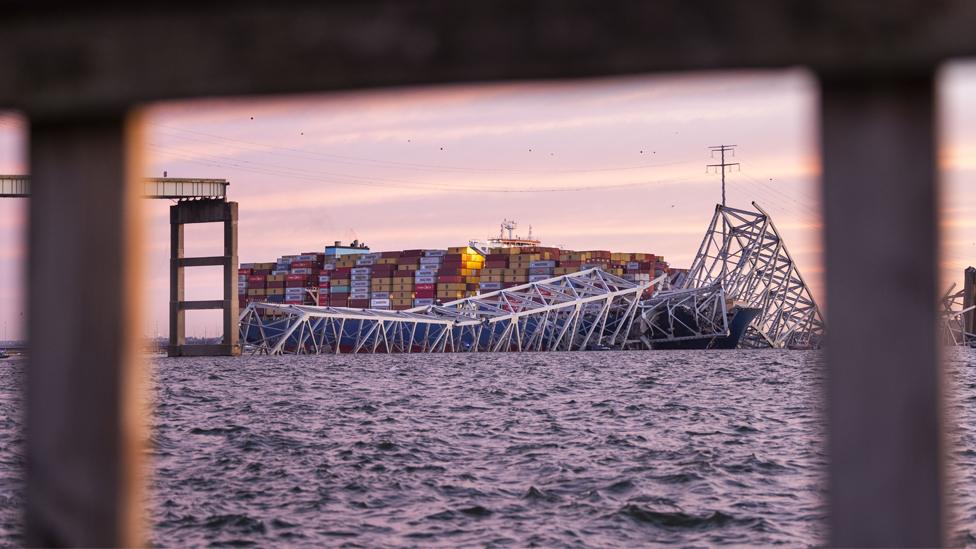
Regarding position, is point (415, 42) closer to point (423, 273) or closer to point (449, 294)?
point (449, 294)

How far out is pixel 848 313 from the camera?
1.55 metres

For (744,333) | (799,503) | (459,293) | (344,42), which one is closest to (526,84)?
(344,42)

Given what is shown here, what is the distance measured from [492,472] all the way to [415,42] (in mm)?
15469

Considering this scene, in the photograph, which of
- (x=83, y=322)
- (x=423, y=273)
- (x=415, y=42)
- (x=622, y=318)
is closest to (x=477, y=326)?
(x=622, y=318)

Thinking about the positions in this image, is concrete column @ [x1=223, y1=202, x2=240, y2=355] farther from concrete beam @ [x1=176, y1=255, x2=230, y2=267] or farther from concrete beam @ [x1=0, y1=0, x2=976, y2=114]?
concrete beam @ [x1=0, y1=0, x2=976, y2=114]

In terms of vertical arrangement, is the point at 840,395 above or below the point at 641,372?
above

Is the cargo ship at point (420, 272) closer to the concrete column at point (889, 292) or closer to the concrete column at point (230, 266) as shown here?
the concrete column at point (230, 266)

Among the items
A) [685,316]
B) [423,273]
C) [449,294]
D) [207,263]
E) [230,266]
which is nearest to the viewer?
[230,266]

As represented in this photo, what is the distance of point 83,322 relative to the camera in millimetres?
1703

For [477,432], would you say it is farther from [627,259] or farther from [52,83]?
[627,259]

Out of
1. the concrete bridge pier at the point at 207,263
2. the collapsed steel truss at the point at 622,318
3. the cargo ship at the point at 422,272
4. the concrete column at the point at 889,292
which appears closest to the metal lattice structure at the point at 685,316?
the collapsed steel truss at the point at 622,318

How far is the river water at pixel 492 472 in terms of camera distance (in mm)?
12531

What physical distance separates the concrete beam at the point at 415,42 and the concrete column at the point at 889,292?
0.08 meters

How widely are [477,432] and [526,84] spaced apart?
21284mm
